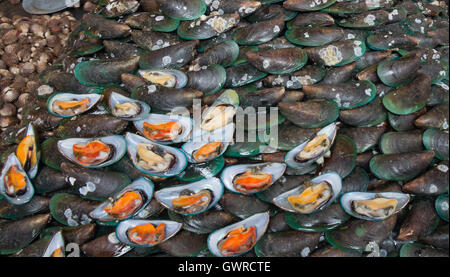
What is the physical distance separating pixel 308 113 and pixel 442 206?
0.48 meters

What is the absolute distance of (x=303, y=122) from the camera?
44.9 inches

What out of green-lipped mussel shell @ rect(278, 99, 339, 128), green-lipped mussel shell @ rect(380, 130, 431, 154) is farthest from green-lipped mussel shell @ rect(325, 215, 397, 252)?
green-lipped mussel shell @ rect(278, 99, 339, 128)

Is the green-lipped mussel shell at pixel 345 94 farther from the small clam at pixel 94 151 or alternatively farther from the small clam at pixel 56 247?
the small clam at pixel 56 247

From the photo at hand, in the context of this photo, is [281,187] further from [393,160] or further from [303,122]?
[393,160]

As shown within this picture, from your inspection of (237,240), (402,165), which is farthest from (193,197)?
(402,165)

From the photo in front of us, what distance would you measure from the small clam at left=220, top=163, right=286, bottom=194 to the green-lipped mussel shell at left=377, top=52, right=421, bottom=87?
459 millimetres

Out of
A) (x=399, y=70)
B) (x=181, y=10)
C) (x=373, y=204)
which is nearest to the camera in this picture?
(x=373, y=204)

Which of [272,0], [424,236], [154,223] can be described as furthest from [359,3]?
[154,223]

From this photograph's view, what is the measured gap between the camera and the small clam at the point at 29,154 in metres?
1.16

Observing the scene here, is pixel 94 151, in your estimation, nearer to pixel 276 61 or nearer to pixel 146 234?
pixel 146 234

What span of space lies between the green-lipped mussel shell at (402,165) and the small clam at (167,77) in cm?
66

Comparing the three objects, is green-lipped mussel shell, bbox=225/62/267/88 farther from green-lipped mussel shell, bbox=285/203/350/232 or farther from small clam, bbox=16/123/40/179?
small clam, bbox=16/123/40/179

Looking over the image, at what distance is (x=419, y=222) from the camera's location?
43.1 inches
